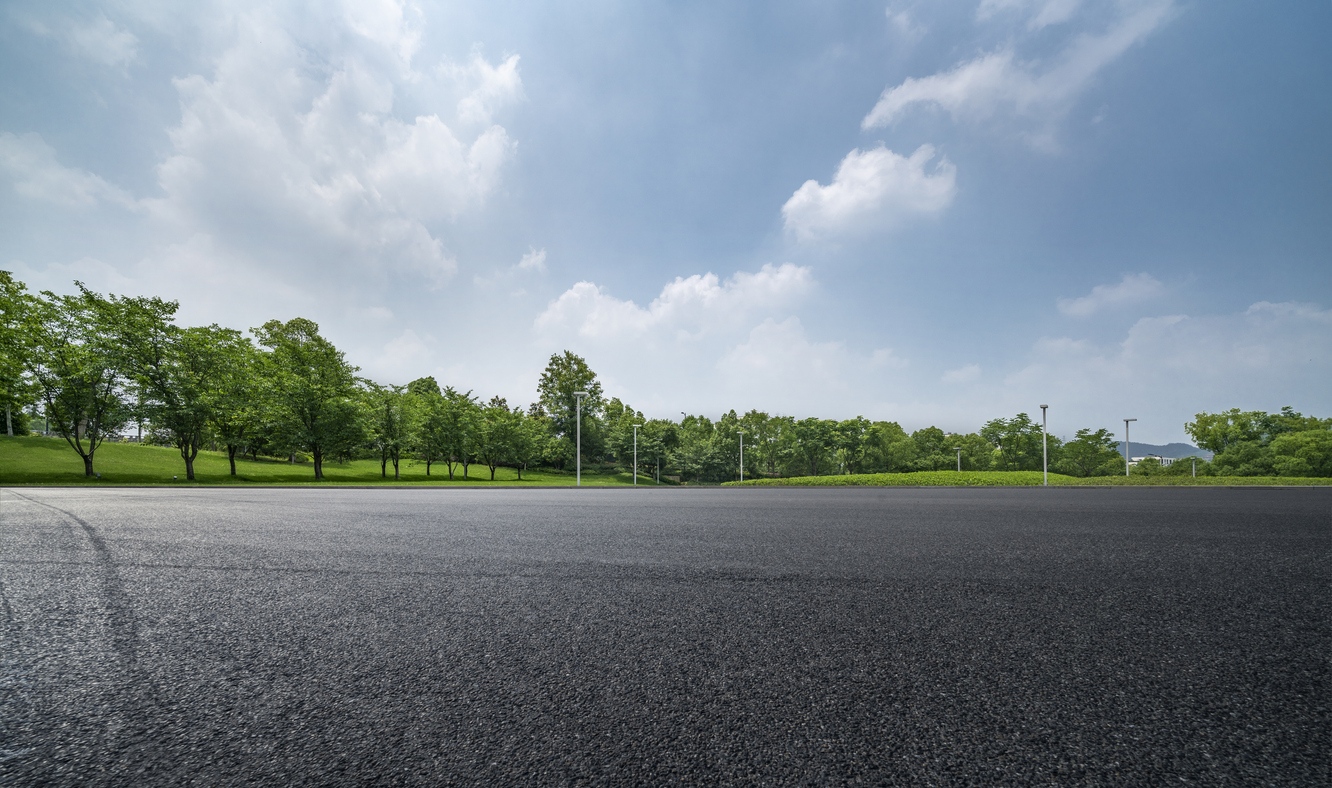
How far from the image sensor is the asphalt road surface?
1.55 m

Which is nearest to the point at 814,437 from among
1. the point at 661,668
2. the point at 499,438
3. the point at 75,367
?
the point at 499,438

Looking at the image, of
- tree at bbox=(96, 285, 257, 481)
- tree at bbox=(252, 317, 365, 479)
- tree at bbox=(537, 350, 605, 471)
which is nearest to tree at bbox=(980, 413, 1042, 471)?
tree at bbox=(537, 350, 605, 471)

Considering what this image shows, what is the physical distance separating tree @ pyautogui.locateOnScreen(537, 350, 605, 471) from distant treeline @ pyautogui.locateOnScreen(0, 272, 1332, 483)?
17 cm

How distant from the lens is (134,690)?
81.0 inches

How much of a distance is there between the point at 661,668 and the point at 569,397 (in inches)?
2096

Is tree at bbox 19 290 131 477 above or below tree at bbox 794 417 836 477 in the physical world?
above

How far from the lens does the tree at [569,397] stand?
53500 millimetres

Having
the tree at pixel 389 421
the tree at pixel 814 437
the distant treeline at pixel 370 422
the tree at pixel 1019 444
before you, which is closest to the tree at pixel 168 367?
the distant treeline at pixel 370 422

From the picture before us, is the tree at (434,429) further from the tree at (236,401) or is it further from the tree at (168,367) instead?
the tree at (168,367)

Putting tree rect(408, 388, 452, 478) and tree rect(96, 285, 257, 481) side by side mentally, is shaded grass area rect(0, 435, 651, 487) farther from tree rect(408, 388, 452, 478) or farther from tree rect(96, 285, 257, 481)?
tree rect(408, 388, 452, 478)

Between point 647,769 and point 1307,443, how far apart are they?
60.7m

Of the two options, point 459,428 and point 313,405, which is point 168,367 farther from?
point 459,428

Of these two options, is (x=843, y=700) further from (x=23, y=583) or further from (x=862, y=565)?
(x=23, y=583)

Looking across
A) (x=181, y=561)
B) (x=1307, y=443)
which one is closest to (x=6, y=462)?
(x=181, y=561)
